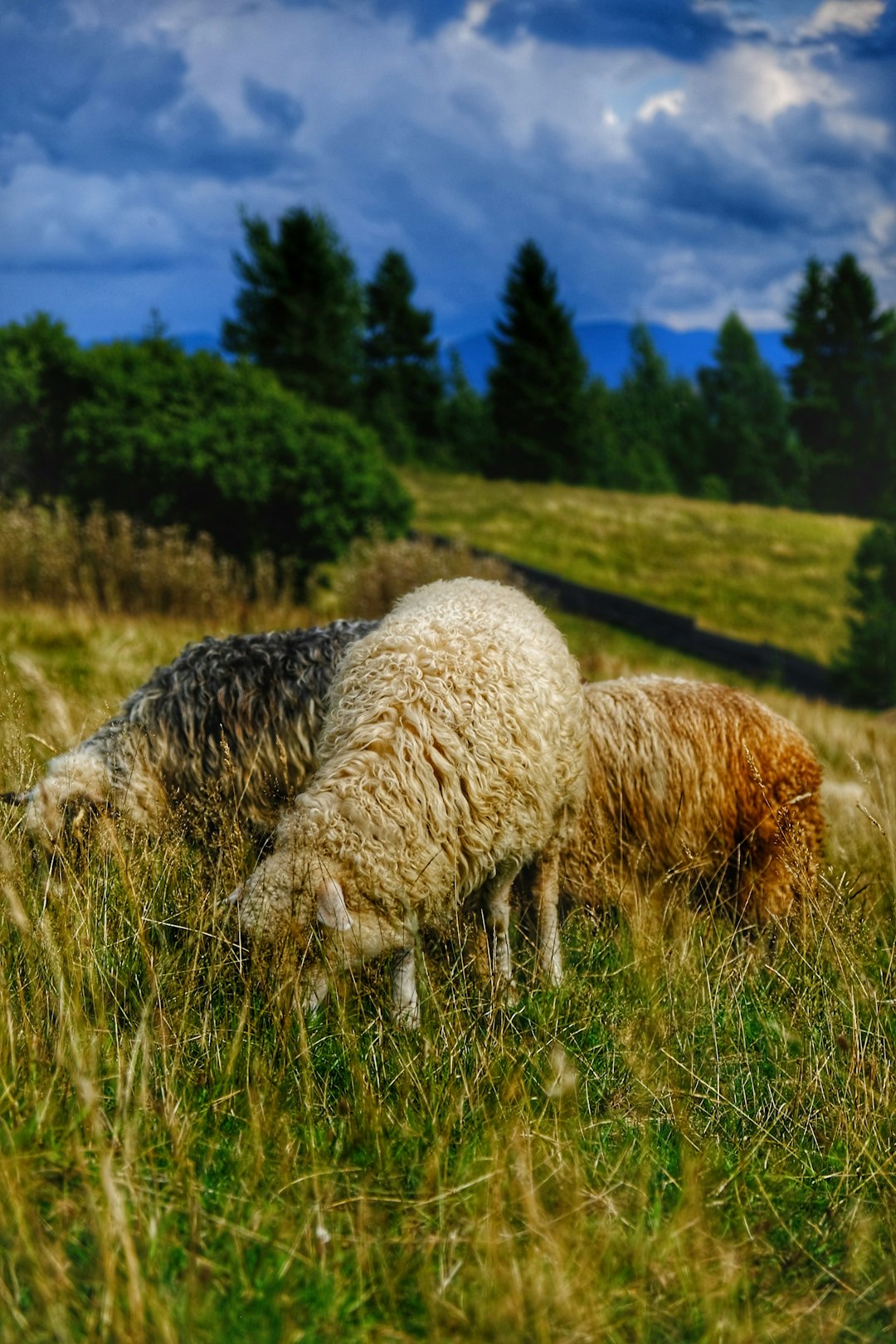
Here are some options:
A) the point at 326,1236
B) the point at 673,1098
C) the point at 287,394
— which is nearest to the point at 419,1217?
the point at 326,1236

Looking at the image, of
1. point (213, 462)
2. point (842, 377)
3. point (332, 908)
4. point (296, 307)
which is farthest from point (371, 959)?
point (842, 377)

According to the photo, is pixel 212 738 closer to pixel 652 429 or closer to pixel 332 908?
pixel 332 908

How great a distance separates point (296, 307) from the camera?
42688 mm

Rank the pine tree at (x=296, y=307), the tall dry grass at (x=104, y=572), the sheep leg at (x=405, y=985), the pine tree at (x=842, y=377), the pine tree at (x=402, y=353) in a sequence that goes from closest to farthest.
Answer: the sheep leg at (x=405, y=985), the tall dry grass at (x=104, y=572), the pine tree at (x=296, y=307), the pine tree at (x=402, y=353), the pine tree at (x=842, y=377)

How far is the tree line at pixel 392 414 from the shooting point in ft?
52.1

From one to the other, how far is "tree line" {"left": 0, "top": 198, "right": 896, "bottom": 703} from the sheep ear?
1214 centimetres

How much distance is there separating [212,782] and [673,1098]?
2319 mm

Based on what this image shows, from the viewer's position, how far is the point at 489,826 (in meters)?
3.54

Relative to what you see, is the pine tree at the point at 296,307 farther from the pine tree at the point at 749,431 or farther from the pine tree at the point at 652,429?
the pine tree at the point at 749,431

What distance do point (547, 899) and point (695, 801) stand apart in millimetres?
1010

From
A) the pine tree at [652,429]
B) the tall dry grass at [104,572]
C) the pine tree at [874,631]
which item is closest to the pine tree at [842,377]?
the pine tree at [652,429]

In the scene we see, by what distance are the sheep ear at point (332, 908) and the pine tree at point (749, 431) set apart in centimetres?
6008

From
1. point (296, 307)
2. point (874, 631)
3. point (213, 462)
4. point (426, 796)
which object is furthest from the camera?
point (296, 307)

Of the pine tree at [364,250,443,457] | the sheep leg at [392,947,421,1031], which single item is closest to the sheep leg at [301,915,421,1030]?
the sheep leg at [392,947,421,1031]
